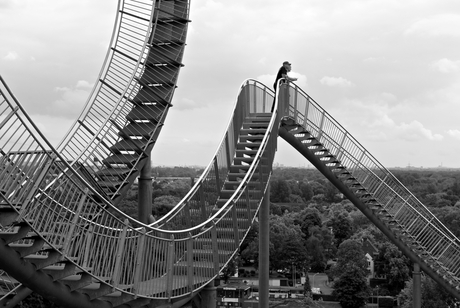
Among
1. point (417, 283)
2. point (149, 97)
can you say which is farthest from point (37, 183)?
point (417, 283)

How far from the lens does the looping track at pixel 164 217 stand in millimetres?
8172

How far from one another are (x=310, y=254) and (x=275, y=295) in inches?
340

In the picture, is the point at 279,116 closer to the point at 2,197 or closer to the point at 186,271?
the point at 186,271

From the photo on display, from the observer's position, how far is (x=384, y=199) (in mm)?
19812

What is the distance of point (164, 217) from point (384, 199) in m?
10.1

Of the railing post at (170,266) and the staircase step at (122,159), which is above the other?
the staircase step at (122,159)

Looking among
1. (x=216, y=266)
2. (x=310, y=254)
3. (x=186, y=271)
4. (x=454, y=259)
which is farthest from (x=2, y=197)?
(x=310, y=254)

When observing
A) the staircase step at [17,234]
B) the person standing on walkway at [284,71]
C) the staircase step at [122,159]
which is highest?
the person standing on walkway at [284,71]

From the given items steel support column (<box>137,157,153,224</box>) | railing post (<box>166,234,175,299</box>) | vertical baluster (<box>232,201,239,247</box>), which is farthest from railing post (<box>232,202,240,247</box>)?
steel support column (<box>137,157,153,224</box>)

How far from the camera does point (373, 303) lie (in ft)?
232

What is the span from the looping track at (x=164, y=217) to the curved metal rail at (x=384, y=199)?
1.4 inches

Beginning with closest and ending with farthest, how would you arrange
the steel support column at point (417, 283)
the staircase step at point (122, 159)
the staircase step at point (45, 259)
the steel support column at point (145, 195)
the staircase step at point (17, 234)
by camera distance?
the staircase step at point (17, 234) → the staircase step at point (45, 259) → the staircase step at point (122, 159) → the steel support column at point (145, 195) → the steel support column at point (417, 283)

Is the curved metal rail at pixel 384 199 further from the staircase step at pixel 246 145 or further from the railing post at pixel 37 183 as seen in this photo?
the railing post at pixel 37 183

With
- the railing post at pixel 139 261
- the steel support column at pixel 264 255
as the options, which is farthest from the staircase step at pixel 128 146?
the railing post at pixel 139 261
